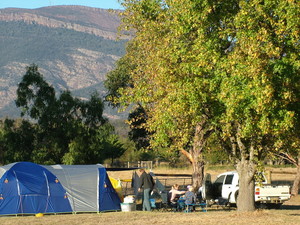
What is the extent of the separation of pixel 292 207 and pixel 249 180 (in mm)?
7476

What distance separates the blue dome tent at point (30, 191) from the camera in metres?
25.3


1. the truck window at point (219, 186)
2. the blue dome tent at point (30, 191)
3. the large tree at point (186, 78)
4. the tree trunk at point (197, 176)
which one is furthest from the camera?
the tree trunk at point (197, 176)

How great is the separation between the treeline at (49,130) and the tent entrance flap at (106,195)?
1726 centimetres

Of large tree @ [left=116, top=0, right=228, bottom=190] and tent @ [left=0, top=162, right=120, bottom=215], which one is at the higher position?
large tree @ [left=116, top=0, right=228, bottom=190]

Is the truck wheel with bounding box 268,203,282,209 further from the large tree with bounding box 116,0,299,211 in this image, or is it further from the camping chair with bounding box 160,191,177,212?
the camping chair with bounding box 160,191,177,212

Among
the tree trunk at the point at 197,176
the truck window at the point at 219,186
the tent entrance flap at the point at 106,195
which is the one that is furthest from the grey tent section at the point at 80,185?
the tree trunk at the point at 197,176

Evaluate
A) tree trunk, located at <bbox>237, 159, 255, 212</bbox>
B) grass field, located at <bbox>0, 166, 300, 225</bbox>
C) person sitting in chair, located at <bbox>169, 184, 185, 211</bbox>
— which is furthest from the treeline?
tree trunk, located at <bbox>237, 159, 255, 212</bbox>

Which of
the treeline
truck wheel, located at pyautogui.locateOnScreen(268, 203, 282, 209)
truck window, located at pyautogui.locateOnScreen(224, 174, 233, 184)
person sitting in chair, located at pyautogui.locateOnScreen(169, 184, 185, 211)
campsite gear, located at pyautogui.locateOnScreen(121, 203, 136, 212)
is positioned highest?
the treeline

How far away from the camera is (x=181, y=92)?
72.4 ft

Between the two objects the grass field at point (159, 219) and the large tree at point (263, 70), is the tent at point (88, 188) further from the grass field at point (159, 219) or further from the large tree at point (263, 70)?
the large tree at point (263, 70)

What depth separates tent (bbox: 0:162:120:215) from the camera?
2541cm

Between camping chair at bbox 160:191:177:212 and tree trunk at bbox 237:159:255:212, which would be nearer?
tree trunk at bbox 237:159:255:212

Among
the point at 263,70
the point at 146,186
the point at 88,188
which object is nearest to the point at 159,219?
the point at 146,186

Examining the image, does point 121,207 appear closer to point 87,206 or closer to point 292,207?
point 87,206
